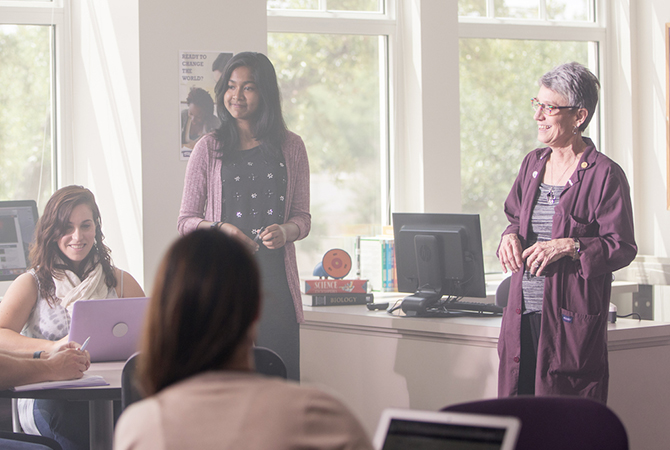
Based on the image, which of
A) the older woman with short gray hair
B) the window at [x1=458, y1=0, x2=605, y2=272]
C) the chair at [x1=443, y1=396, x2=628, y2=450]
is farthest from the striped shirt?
the window at [x1=458, y1=0, x2=605, y2=272]

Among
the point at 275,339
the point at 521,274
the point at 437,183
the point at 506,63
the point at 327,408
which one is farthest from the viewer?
the point at 506,63

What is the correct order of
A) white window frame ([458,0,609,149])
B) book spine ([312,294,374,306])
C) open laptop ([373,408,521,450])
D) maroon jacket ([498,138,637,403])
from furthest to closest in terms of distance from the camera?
1. white window frame ([458,0,609,149])
2. book spine ([312,294,374,306])
3. maroon jacket ([498,138,637,403])
4. open laptop ([373,408,521,450])

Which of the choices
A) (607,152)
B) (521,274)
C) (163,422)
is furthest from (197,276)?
(607,152)

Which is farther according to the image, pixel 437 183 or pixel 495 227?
pixel 495 227

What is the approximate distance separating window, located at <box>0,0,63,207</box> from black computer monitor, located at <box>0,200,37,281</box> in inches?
32.7

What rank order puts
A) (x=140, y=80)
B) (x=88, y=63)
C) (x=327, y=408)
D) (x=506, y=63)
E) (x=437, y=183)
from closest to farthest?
(x=327, y=408)
(x=140, y=80)
(x=88, y=63)
(x=437, y=183)
(x=506, y=63)

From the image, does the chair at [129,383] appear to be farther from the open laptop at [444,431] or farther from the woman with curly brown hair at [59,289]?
the open laptop at [444,431]

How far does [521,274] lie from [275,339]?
3.66 ft

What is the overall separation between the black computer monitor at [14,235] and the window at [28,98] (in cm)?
83

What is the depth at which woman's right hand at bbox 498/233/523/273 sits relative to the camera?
2.45 metres

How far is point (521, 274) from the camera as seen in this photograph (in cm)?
246

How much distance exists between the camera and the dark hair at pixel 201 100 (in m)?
3.30

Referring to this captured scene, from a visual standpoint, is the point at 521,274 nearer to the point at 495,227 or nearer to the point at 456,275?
the point at 456,275

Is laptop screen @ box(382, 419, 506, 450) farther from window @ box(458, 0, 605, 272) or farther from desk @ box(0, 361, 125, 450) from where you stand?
window @ box(458, 0, 605, 272)
